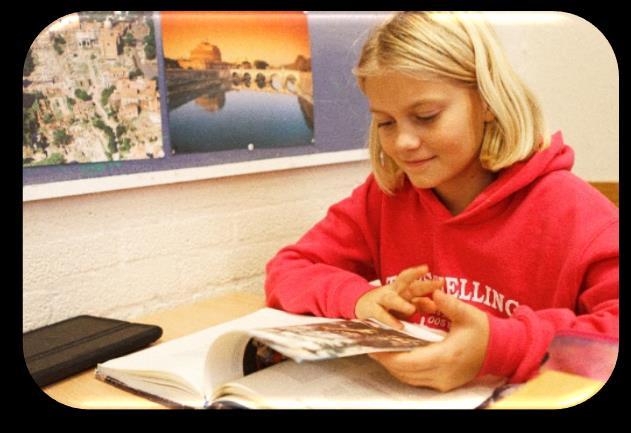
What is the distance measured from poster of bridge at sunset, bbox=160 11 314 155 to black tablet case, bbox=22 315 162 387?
8.5 inches

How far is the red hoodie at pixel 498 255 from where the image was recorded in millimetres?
574

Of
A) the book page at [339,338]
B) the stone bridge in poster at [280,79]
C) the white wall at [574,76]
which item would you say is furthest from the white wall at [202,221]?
the book page at [339,338]

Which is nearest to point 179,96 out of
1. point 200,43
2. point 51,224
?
point 200,43

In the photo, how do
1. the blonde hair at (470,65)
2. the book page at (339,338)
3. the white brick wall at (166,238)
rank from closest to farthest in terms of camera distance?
1. the book page at (339,338)
2. the blonde hair at (470,65)
3. the white brick wall at (166,238)

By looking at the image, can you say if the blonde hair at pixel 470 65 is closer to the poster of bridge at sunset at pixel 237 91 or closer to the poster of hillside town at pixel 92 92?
the poster of bridge at sunset at pixel 237 91

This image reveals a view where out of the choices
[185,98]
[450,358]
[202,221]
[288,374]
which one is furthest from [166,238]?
[450,358]

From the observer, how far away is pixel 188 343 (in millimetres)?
649

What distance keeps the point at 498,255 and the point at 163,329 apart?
0.38 m

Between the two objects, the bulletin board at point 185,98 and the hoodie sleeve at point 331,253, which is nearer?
the bulletin board at point 185,98

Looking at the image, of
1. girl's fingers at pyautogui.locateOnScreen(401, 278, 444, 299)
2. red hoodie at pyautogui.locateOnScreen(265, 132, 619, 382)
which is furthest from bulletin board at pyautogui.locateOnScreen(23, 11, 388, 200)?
girl's fingers at pyautogui.locateOnScreen(401, 278, 444, 299)

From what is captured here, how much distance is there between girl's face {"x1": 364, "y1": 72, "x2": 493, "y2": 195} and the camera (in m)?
0.63

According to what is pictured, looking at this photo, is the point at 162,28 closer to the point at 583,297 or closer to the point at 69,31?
the point at 69,31

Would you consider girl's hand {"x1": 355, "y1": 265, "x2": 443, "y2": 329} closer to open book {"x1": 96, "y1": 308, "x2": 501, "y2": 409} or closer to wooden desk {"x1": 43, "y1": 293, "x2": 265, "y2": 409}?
open book {"x1": 96, "y1": 308, "x2": 501, "y2": 409}

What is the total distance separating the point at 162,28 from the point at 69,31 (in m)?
0.10
